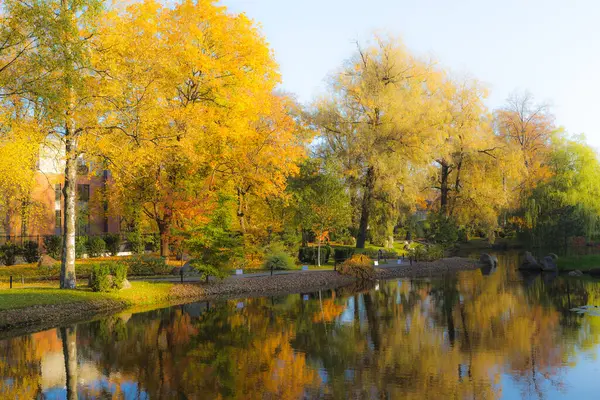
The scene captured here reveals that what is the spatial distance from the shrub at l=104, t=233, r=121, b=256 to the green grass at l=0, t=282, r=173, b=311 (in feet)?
53.5

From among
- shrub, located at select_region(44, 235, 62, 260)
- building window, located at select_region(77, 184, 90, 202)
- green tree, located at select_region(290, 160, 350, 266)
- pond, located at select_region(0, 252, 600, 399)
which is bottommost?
pond, located at select_region(0, 252, 600, 399)

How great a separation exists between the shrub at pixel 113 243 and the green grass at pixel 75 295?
1629 centimetres

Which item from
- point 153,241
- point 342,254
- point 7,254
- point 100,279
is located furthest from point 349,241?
point 100,279

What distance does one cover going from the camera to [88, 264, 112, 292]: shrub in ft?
70.4

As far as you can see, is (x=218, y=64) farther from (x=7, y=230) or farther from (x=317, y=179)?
(x=7, y=230)

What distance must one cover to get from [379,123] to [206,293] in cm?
2049

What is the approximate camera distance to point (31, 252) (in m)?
33.6

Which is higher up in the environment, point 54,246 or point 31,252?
point 54,246

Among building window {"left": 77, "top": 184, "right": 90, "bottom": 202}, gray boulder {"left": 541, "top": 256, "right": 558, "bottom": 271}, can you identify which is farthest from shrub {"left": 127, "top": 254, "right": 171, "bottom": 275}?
building window {"left": 77, "top": 184, "right": 90, "bottom": 202}

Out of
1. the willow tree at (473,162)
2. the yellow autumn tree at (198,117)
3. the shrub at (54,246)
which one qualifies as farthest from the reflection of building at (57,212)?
the willow tree at (473,162)

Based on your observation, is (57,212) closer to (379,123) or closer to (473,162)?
(379,123)

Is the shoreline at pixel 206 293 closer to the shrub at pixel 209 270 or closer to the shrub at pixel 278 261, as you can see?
the shrub at pixel 209 270

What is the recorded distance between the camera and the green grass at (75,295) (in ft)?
60.8

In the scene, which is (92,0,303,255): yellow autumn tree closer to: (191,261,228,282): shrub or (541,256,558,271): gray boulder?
(191,261,228,282): shrub
